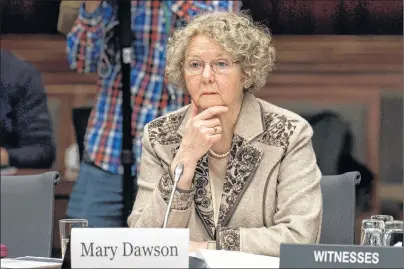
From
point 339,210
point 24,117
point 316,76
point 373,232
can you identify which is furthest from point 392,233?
point 24,117

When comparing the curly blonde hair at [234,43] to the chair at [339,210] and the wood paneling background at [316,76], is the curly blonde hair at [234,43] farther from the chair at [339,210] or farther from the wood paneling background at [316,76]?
the wood paneling background at [316,76]

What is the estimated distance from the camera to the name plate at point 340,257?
6.43 ft

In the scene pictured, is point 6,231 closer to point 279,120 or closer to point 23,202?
point 23,202

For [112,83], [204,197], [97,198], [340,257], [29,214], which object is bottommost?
[97,198]

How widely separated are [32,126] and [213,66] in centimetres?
162

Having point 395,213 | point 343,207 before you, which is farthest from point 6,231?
point 395,213

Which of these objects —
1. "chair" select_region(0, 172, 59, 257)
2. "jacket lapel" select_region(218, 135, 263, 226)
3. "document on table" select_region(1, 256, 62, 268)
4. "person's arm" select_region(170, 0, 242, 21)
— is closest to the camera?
"document on table" select_region(1, 256, 62, 268)

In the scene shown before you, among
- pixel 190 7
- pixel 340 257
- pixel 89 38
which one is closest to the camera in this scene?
pixel 340 257

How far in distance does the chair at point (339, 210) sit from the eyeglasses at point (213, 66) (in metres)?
0.53

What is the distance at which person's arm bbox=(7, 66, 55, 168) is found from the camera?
4336 millimetres

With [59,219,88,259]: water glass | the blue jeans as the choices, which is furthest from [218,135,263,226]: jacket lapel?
the blue jeans

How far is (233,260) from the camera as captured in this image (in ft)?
7.05

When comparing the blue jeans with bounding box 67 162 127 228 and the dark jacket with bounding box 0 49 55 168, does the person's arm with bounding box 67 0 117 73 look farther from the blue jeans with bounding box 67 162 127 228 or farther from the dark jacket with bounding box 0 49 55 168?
the blue jeans with bounding box 67 162 127 228

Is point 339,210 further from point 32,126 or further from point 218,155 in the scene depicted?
point 32,126
